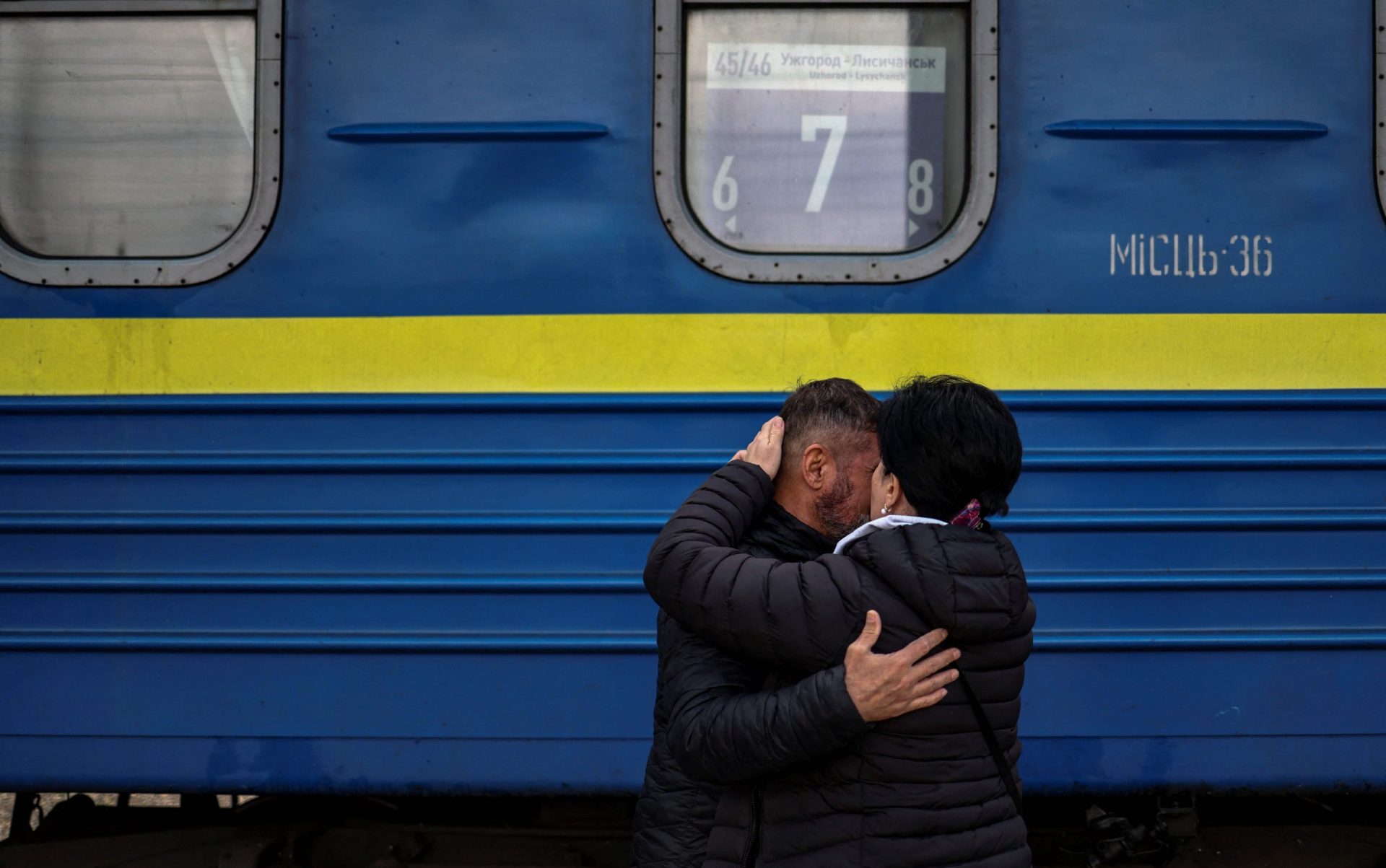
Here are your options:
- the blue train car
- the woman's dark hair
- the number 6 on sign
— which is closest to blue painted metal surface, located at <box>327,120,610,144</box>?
the blue train car

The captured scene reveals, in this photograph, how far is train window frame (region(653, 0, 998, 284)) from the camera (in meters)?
2.69

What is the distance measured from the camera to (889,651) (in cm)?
154

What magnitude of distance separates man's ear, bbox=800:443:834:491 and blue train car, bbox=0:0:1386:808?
90 cm

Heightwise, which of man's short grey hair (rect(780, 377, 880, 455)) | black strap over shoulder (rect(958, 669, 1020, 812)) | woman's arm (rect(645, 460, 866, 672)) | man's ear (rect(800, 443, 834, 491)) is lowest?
black strap over shoulder (rect(958, 669, 1020, 812))

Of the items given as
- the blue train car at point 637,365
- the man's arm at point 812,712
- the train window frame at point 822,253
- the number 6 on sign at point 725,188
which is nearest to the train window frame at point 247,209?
the blue train car at point 637,365

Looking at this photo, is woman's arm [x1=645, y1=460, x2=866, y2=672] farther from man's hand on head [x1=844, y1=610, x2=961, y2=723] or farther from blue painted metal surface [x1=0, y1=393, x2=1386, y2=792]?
blue painted metal surface [x1=0, y1=393, x2=1386, y2=792]

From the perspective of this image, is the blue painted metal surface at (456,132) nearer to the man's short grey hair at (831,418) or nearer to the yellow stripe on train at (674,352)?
the yellow stripe on train at (674,352)

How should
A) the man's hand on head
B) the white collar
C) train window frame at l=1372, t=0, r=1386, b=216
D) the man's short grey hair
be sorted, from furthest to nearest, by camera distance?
train window frame at l=1372, t=0, r=1386, b=216
the man's short grey hair
the white collar
the man's hand on head

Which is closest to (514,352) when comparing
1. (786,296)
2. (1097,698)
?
(786,296)

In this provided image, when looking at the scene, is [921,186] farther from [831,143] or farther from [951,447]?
[951,447]

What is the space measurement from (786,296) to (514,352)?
2.15 feet

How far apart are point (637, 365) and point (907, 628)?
4.34ft

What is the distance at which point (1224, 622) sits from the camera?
2.69 meters

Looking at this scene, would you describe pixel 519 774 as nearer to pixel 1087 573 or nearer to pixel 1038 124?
pixel 1087 573
